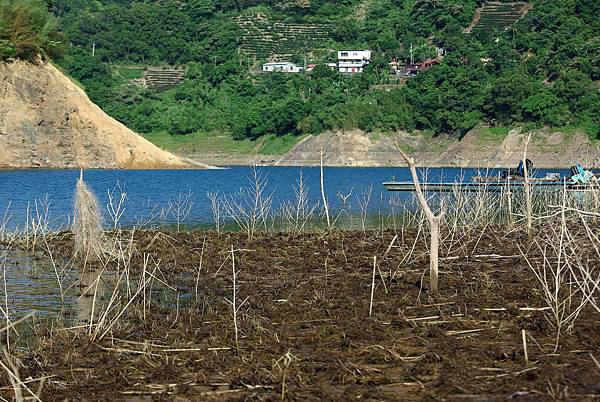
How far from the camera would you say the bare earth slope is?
63.0 meters

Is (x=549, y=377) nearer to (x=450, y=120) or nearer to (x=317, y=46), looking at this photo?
(x=450, y=120)

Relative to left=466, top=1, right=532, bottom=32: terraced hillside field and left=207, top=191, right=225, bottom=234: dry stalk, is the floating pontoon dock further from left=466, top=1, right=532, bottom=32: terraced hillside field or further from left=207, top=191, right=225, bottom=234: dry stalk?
left=466, top=1, right=532, bottom=32: terraced hillside field

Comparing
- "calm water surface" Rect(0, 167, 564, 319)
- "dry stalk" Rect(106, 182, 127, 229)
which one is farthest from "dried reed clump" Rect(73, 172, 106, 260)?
"calm water surface" Rect(0, 167, 564, 319)

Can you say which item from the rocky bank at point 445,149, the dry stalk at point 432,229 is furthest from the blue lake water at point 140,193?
the rocky bank at point 445,149

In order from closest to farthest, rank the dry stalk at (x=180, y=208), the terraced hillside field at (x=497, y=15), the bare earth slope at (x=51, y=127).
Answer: the dry stalk at (x=180, y=208)
the bare earth slope at (x=51, y=127)
the terraced hillside field at (x=497, y=15)

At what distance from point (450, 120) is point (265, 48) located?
47.5 meters

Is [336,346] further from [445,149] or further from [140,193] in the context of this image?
[445,149]

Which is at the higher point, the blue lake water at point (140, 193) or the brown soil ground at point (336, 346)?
the brown soil ground at point (336, 346)

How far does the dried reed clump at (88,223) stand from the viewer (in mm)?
18875

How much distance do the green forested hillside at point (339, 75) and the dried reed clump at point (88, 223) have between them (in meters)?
76.1

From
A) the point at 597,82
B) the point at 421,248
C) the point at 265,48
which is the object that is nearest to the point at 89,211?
the point at 421,248

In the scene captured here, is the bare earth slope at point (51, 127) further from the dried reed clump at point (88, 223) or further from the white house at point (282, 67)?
the white house at point (282, 67)

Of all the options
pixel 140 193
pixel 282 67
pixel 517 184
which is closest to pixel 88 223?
pixel 140 193

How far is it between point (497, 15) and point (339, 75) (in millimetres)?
26192
